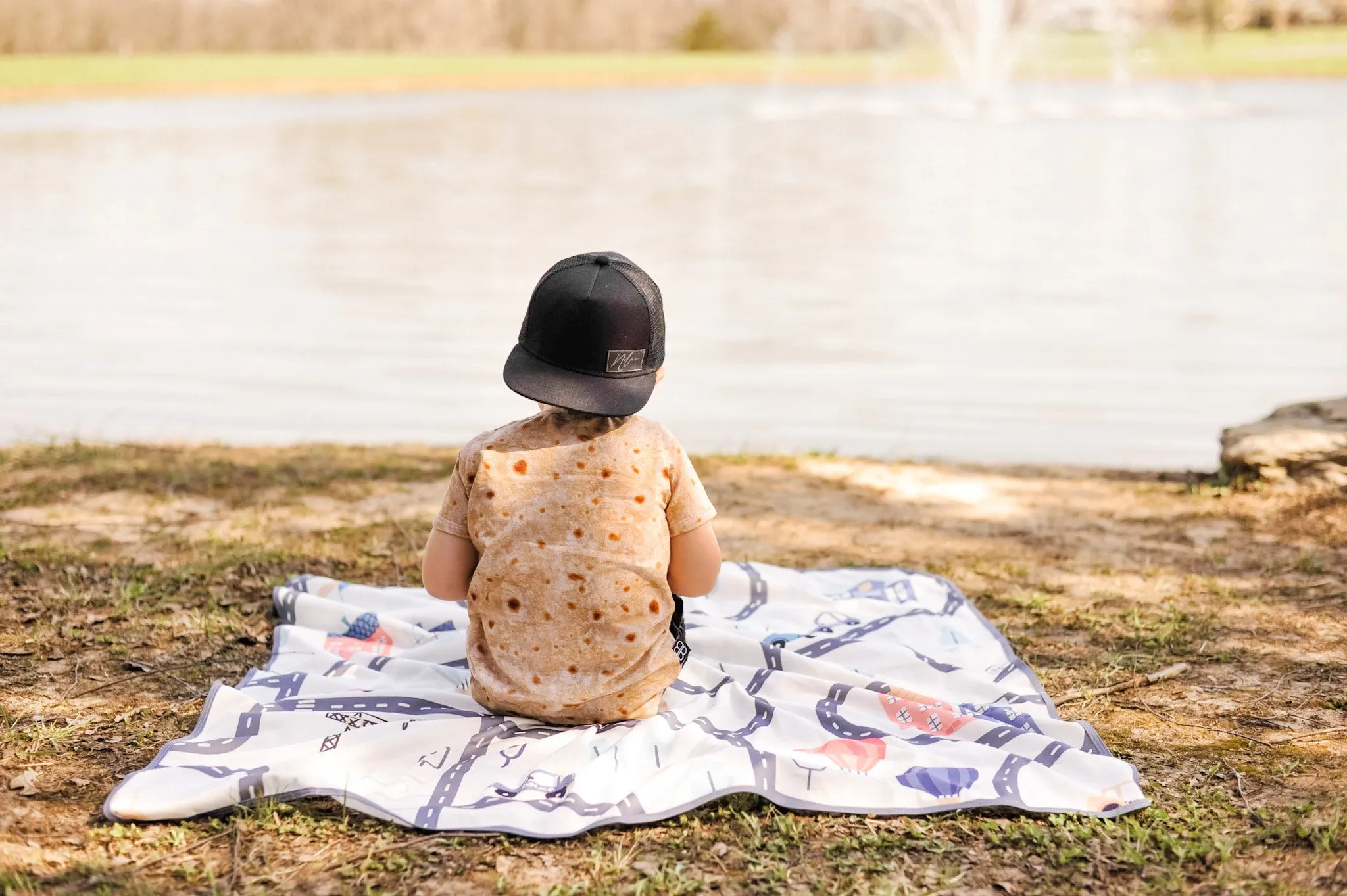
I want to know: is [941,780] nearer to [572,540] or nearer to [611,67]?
[572,540]

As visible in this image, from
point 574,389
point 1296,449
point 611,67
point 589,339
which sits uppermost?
point 611,67

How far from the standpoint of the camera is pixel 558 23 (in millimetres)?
64938

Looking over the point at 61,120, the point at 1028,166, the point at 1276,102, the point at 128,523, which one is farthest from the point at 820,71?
the point at 128,523

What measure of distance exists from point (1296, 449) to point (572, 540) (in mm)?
3448

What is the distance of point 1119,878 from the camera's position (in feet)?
8.24

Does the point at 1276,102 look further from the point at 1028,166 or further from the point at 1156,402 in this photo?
the point at 1156,402

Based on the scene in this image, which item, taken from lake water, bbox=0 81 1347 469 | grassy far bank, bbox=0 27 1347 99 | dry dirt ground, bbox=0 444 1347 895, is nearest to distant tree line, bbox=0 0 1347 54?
grassy far bank, bbox=0 27 1347 99

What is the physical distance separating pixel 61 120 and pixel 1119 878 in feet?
103

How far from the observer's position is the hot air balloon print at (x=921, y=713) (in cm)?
310

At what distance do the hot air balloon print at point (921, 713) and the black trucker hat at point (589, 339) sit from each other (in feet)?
3.22

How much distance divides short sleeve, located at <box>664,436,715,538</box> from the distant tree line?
197 ft

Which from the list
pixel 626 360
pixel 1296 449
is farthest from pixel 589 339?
pixel 1296 449

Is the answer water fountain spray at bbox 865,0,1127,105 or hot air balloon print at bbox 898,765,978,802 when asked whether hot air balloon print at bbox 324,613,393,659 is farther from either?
water fountain spray at bbox 865,0,1127,105

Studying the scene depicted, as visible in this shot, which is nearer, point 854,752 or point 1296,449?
point 854,752
